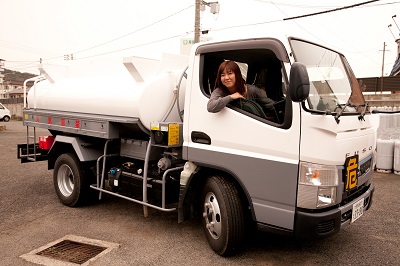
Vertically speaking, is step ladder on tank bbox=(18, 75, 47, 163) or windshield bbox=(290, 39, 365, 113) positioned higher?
windshield bbox=(290, 39, 365, 113)

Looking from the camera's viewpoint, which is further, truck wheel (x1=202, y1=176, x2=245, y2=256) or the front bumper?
truck wheel (x1=202, y1=176, x2=245, y2=256)

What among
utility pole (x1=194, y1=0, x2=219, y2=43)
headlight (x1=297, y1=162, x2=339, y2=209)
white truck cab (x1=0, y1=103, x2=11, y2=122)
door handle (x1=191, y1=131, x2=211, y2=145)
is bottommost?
white truck cab (x1=0, y1=103, x2=11, y2=122)

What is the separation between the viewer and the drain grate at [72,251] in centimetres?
375

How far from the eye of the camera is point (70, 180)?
5.82 metres

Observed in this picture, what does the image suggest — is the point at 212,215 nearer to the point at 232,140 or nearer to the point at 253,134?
the point at 232,140

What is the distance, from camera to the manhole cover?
12.0 ft

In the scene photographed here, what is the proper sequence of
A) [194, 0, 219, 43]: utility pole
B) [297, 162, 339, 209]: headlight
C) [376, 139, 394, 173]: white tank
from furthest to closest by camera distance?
1. [194, 0, 219, 43]: utility pole
2. [376, 139, 394, 173]: white tank
3. [297, 162, 339, 209]: headlight

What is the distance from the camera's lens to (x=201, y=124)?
3838 millimetres

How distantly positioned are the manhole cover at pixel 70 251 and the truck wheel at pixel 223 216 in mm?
1197

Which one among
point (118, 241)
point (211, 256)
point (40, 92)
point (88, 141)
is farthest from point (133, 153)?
point (40, 92)

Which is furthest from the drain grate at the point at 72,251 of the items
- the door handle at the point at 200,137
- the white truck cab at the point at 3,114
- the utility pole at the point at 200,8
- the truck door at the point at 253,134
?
the white truck cab at the point at 3,114

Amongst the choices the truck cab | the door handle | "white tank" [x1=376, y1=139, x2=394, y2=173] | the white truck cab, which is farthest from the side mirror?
the white truck cab

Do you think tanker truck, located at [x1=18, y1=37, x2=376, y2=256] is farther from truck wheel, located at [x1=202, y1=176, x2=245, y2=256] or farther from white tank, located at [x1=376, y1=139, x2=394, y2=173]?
white tank, located at [x1=376, y1=139, x2=394, y2=173]

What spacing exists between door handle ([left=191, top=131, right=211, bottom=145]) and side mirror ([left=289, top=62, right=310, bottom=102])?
1192 millimetres
